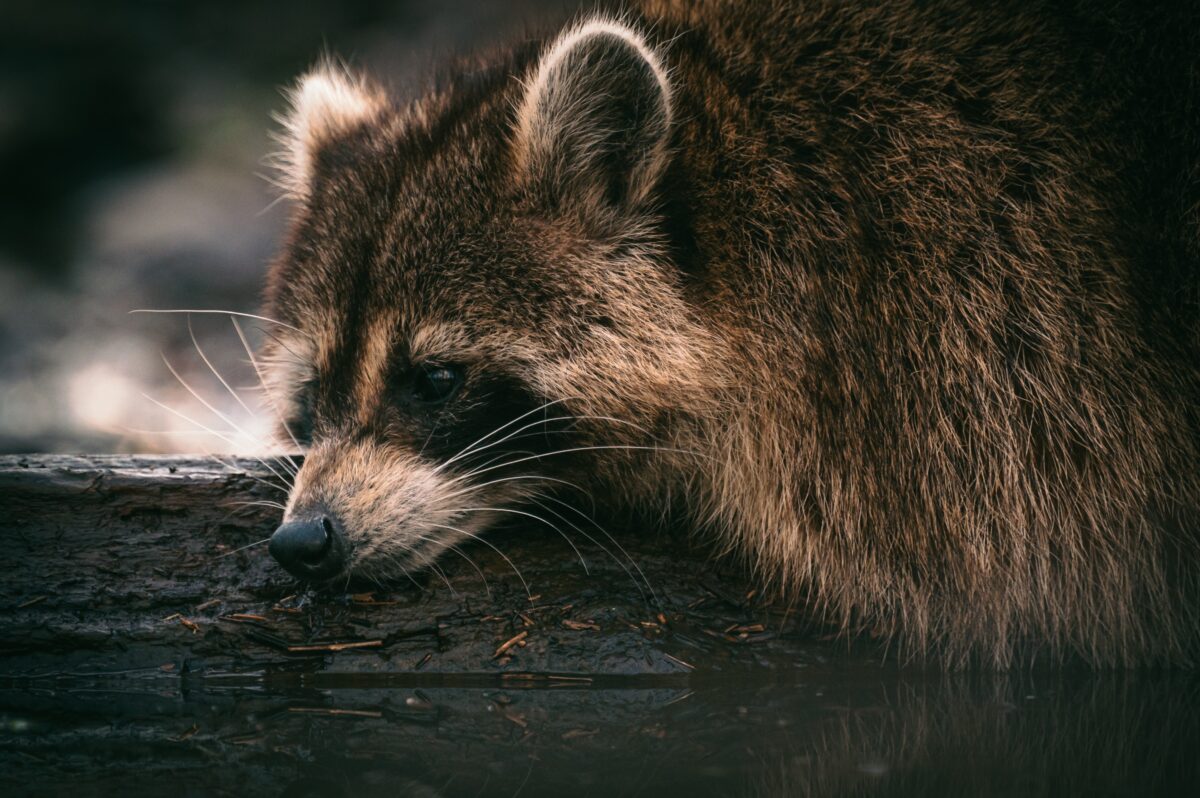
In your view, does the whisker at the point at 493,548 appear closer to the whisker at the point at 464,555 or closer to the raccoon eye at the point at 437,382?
the whisker at the point at 464,555

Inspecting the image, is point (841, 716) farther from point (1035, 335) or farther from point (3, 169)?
point (3, 169)

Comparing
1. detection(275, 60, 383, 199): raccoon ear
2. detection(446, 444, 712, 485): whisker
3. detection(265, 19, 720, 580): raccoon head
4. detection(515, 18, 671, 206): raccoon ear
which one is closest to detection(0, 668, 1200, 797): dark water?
detection(265, 19, 720, 580): raccoon head

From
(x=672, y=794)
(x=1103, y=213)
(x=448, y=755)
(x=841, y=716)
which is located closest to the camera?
(x=672, y=794)

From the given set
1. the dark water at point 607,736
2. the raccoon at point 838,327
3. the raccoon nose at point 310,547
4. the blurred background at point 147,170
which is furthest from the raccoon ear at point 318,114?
the blurred background at point 147,170

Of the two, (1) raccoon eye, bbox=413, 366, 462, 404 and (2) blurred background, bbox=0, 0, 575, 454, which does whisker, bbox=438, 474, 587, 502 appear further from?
(2) blurred background, bbox=0, 0, 575, 454

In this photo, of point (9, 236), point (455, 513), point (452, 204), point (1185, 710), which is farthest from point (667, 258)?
point (9, 236)
